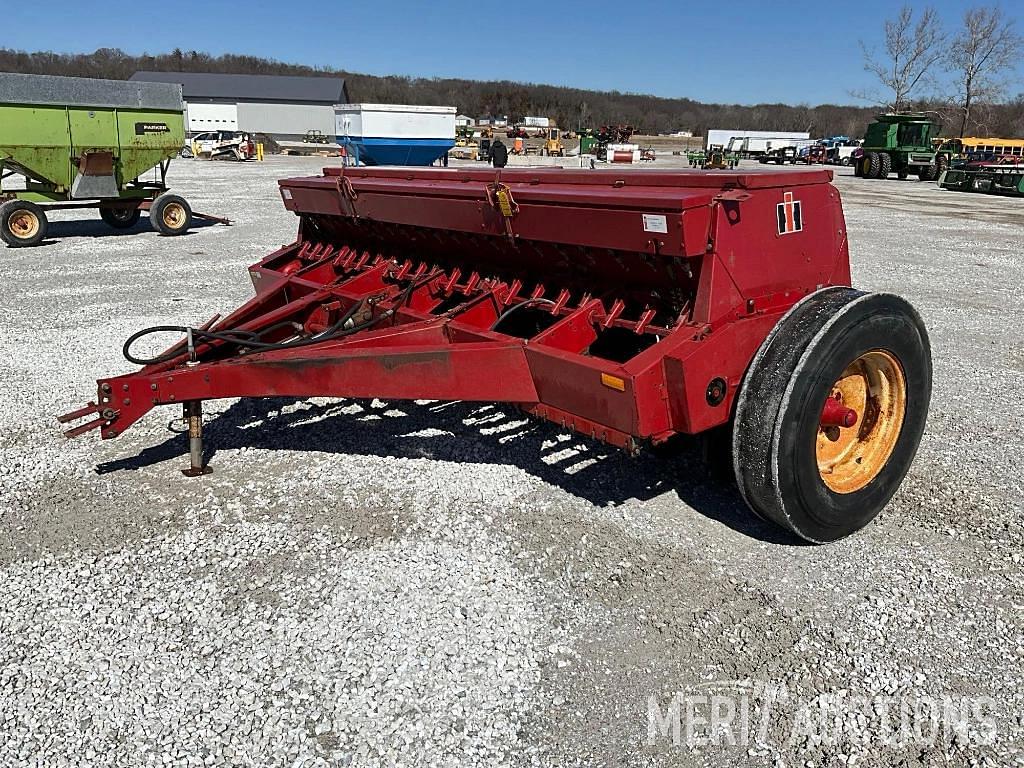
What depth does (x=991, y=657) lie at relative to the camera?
2568mm

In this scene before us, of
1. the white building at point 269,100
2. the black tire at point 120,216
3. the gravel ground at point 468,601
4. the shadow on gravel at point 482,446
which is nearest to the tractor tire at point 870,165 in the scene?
the black tire at point 120,216

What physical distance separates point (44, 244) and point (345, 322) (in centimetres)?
925

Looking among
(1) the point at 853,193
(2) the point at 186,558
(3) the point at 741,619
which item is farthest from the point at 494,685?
(1) the point at 853,193

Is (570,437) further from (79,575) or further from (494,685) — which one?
(79,575)

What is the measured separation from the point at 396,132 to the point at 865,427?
869 inches

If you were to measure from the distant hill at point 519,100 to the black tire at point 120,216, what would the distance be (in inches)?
3271

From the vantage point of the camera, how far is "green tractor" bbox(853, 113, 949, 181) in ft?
96.0

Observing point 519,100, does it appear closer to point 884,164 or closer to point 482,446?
point 884,164

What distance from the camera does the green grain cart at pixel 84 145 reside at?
35.0 ft

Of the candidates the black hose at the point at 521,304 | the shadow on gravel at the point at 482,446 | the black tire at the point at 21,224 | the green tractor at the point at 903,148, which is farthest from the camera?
the green tractor at the point at 903,148

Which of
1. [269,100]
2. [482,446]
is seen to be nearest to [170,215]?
[482,446]

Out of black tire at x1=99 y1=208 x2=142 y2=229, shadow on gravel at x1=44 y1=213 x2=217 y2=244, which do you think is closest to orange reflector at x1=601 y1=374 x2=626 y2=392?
shadow on gravel at x1=44 y1=213 x2=217 y2=244

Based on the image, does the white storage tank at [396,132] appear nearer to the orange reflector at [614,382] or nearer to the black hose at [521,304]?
the black hose at [521,304]

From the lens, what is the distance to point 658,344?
2.97 m
